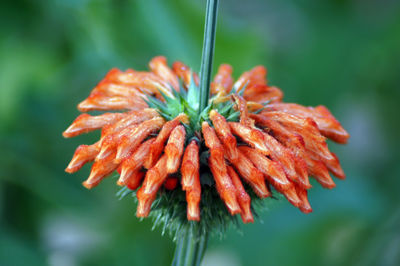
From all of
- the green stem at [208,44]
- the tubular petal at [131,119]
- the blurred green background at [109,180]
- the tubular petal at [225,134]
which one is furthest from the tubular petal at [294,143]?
the blurred green background at [109,180]

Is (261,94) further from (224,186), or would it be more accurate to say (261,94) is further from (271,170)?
(224,186)

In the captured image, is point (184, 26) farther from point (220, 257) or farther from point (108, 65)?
point (220, 257)

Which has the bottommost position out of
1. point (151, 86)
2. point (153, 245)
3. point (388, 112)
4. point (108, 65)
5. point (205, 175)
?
point (153, 245)

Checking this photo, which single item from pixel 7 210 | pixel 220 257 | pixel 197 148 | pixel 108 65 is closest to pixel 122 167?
pixel 197 148

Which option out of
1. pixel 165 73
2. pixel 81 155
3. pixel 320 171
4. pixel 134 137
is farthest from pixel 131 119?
pixel 320 171

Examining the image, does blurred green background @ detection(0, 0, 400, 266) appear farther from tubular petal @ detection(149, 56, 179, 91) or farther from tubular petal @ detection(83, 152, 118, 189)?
tubular petal @ detection(83, 152, 118, 189)

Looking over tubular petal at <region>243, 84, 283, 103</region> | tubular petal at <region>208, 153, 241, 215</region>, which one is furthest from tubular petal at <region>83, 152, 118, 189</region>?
tubular petal at <region>243, 84, 283, 103</region>
